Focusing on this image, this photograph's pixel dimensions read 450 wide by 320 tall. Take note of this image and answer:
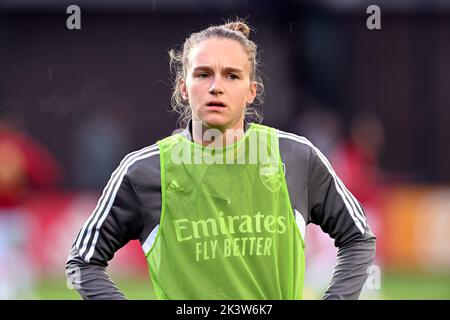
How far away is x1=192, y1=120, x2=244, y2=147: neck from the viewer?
457 centimetres

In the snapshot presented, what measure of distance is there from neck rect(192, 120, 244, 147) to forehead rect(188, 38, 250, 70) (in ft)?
0.83

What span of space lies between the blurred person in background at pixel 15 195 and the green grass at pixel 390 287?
0.30 m

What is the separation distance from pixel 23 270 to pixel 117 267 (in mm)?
1987

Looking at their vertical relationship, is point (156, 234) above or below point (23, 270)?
above

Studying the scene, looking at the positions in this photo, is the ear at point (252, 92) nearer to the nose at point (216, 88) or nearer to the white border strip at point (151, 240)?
the nose at point (216, 88)

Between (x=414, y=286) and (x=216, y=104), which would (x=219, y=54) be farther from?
(x=414, y=286)

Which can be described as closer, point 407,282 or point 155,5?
point 407,282

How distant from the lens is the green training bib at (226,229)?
14.5 ft

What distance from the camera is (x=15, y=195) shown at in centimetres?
1073

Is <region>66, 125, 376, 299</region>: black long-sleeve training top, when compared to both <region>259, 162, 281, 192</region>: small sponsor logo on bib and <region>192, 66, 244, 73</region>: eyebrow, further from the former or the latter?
<region>192, 66, 244, 73</region>: eyebrow

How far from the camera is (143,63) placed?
1941cm
